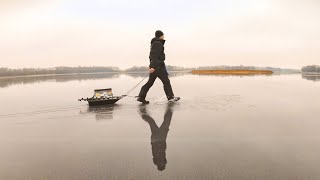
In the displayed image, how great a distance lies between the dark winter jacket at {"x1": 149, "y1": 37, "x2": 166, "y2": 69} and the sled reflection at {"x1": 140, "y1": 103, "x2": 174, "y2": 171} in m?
2.62

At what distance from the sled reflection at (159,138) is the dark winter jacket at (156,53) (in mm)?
2616

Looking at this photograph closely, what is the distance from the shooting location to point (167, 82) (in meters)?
10.5

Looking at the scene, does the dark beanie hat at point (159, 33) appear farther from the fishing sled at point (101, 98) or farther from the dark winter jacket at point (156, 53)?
the fishing sled at point (101, 98)

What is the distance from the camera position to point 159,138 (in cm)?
537

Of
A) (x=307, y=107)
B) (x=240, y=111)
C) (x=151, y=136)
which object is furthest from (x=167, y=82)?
(x=151, y=136)

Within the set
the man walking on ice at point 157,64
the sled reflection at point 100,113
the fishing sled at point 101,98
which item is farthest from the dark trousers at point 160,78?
the sled reflection at point 100,113

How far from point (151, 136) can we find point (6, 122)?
156 inches

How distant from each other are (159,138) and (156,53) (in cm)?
554

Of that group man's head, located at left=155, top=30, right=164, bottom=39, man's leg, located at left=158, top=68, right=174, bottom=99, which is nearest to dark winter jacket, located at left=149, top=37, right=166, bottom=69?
man's head, located at left=155, top=30, right=164, bottom=39

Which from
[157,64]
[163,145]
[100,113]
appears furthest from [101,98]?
[163,145]

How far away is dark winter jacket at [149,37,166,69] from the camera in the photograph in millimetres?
10477

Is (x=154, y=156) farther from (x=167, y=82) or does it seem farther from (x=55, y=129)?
(x=167, y=82)

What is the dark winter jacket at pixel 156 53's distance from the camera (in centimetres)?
1048

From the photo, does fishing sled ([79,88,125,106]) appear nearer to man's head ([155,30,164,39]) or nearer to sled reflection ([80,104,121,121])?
sled reflection ([80,104,121,121])
